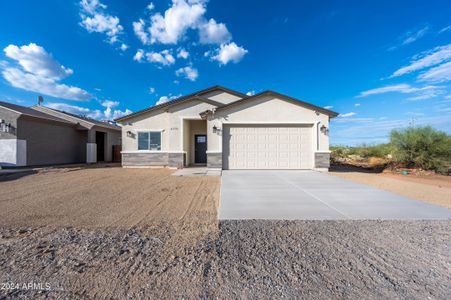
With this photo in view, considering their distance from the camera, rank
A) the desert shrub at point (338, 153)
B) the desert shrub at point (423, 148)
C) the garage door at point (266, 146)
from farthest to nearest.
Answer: the desert shrub at point (338, 153) < the desert shrub at point (423, 148) < the garage door at point (266, 146)

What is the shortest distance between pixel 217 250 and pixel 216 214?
1.46 meters

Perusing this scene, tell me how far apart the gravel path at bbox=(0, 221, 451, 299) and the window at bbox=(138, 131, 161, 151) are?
9.39 m

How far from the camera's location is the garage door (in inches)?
427

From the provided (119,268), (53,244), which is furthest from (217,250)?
(53,244)

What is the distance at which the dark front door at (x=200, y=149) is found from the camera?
45.4ft

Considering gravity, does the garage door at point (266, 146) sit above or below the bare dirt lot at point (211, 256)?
above

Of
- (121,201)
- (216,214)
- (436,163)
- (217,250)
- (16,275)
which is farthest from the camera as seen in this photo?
(436,163)

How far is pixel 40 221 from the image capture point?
12.8 ft

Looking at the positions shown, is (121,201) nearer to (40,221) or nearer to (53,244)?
(40,221)

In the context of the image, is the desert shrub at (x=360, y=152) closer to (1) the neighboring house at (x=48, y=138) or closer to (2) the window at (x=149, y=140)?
(2) the window at (x=149, y=140)

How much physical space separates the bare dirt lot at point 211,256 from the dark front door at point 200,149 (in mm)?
9424

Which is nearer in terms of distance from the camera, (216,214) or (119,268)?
(119,268)

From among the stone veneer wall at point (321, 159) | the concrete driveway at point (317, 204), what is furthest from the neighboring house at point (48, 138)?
the stone veneer wall at point (321, 159)

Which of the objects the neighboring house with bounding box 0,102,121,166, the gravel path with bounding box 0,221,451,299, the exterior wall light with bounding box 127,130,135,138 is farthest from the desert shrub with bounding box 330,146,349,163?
the neighboring house with bounding box 0,102,121,166
